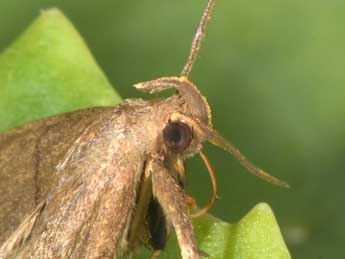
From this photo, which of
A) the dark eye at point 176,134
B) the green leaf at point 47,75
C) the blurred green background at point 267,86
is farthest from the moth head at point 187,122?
the blurred green background at point 267,86

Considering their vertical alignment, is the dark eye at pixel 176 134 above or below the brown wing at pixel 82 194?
above

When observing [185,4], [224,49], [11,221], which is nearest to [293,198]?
[224,49]

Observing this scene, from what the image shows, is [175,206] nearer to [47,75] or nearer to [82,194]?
[82,194]

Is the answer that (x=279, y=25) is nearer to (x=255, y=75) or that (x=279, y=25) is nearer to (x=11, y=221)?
(x=255, y=75)

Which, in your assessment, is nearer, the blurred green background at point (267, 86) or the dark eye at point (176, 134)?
the dark eye at point (176, 134)

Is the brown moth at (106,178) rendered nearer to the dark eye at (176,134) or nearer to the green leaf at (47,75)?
the dark eye at (176,134)

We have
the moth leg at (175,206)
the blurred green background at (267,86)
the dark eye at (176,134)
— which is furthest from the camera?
the blurred green background at (267,86)
